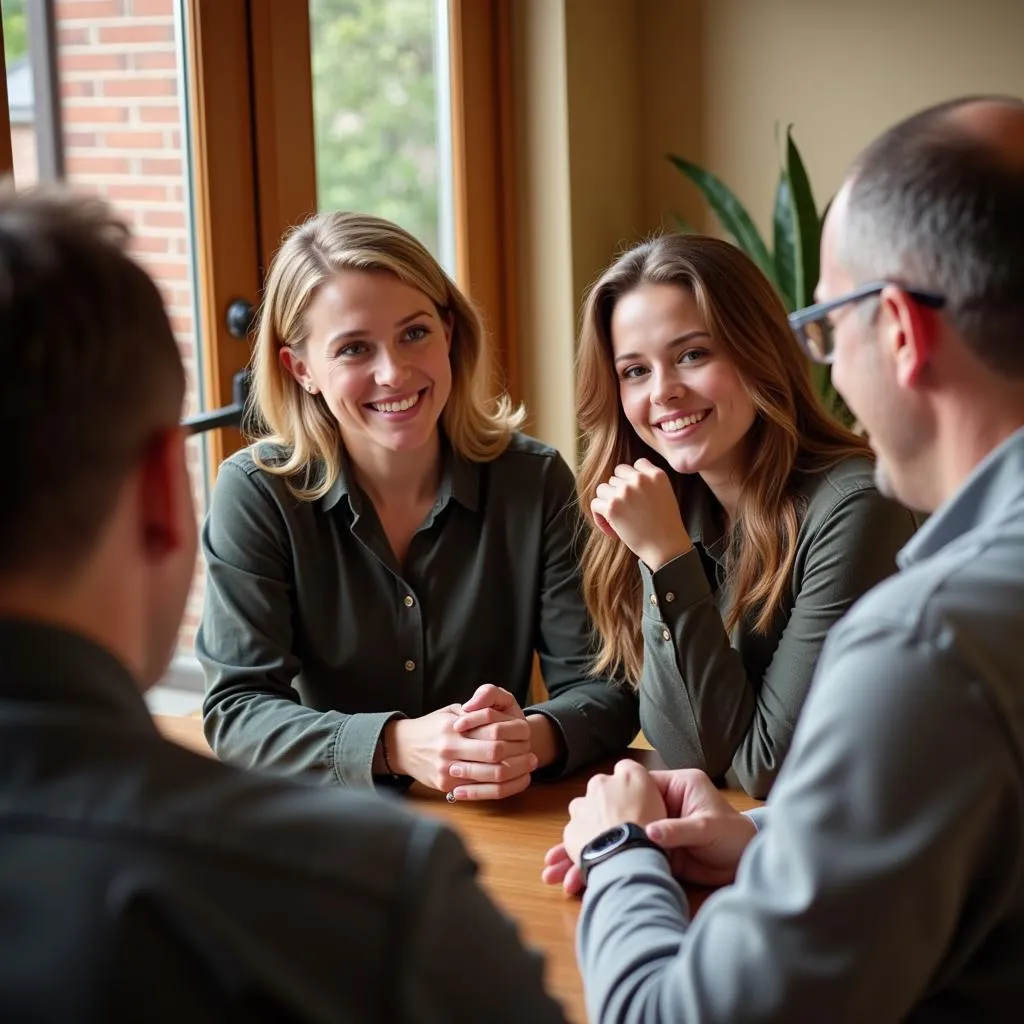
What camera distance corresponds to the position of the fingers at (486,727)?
67.0 inches

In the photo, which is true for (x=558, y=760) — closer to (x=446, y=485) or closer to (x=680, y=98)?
(x=446, y=485)

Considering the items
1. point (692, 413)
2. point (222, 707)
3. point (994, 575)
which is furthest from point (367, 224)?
point (994, 575)

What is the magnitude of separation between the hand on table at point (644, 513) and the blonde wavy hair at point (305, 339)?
269 millimetres

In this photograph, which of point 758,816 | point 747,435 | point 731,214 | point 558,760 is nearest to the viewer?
point 758,816

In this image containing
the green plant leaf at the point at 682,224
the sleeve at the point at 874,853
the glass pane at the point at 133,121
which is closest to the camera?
the sleeve at the point at 874,853

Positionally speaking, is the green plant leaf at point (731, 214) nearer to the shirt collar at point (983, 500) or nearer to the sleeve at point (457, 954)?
the shirt collar at point (983, 500)

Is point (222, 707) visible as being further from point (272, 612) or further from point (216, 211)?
Result: point (216, 211)

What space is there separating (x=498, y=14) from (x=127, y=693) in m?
3.00

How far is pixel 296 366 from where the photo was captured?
212 cm

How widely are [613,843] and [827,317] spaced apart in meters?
0.53

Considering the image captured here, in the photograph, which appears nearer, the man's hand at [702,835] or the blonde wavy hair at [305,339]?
the man's hand at [702,835]

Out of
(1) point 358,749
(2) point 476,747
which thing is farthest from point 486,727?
(1) point 358,749

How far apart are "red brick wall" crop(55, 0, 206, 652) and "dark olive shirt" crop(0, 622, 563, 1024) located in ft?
6.34

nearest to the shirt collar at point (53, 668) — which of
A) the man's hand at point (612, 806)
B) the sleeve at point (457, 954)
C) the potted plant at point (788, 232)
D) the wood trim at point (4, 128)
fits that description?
the sleeve at point (457, 954)
